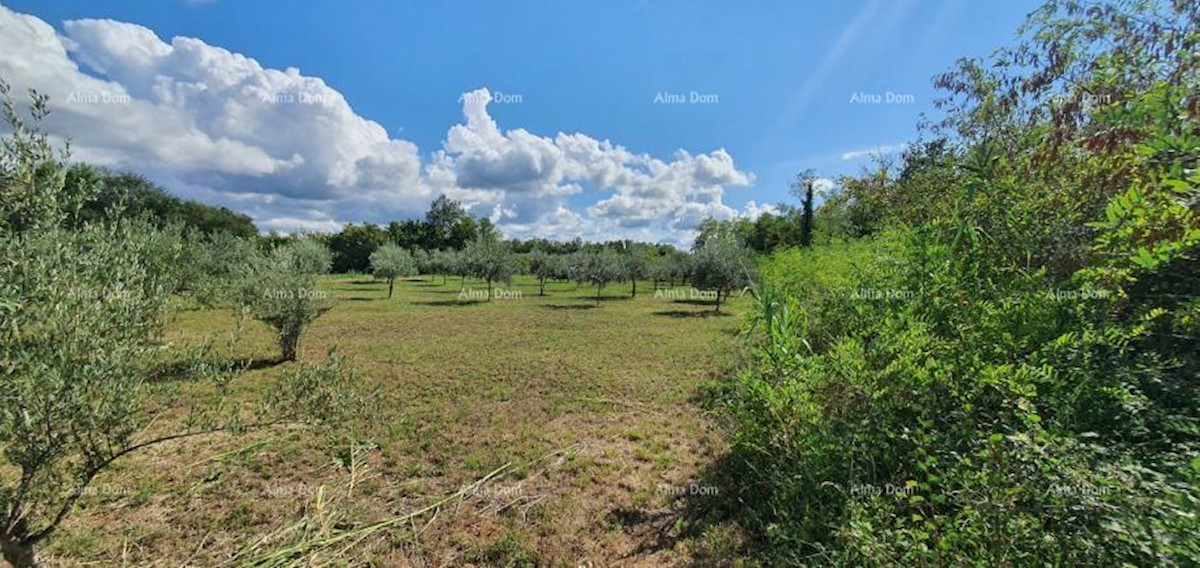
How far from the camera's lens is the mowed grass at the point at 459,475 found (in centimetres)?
387

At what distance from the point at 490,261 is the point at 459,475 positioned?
23666 millimetres

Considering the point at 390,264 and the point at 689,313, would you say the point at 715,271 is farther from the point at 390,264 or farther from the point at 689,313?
the point at 390,264

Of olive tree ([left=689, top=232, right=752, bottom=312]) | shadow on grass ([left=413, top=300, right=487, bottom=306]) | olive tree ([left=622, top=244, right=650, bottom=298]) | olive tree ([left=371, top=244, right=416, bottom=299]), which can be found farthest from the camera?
olive tree ([left=622, top=244, right=650, bottom=298])

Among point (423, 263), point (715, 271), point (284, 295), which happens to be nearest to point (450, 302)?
point (715, 271)

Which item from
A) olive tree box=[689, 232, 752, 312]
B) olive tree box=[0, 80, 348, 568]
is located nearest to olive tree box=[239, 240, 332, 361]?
olive tree box=[0, 80, 348, 568]

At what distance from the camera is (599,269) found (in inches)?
1140

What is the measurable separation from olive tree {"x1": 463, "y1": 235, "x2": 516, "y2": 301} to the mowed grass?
17.7 m

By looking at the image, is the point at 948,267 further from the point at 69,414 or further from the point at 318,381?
the point at 69,414

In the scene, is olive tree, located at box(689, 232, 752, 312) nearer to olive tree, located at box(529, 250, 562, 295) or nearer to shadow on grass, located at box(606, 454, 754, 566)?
olive tree, located at box(529, 250, 562, 295)

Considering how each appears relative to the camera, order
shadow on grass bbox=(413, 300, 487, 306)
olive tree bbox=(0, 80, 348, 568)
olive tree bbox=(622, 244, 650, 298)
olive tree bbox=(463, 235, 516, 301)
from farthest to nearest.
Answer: olive tree bbox=(622, 244, 650, 298), olive tree bbox=(463, 235, 516, 301), shadow on grass bbox=(413, 300, 487, 306), olive tree bbox=(0, 80, 348, 568)

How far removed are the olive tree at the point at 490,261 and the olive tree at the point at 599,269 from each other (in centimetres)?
490

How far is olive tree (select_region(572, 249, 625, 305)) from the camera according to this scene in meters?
28.9

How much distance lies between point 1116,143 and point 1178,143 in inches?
57.3

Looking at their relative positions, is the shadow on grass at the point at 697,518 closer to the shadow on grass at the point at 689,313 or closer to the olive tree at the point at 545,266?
the shadow on grass at the point at 689,313
